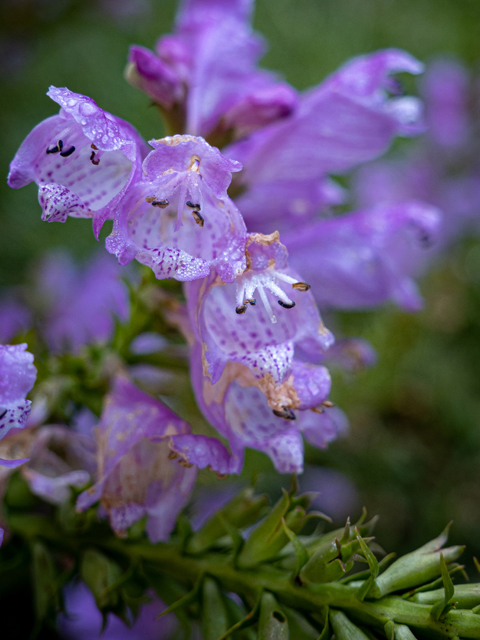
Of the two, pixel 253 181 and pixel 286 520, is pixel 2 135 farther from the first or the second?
pixel 286 520

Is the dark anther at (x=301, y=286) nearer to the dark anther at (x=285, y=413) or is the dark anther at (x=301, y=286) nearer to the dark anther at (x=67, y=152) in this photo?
the dark anther at (x=285, y=413)

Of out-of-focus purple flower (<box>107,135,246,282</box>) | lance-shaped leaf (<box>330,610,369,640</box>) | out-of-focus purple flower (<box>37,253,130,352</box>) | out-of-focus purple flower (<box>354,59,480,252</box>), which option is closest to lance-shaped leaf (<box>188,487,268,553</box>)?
lance-shaped leaf (<box>330,610,369,640</box>)

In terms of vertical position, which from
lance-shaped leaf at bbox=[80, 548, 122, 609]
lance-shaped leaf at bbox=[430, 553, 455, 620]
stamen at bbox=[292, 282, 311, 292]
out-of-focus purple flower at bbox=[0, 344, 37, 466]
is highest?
stamen at bbox=[292, 282, 311, 292]

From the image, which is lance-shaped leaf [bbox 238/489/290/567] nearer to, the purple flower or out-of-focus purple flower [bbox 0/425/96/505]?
the purple flower

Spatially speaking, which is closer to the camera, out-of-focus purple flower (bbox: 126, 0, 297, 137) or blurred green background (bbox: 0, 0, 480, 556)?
out-of-focus purple flower (bbox: 126, 0, 297, 137)

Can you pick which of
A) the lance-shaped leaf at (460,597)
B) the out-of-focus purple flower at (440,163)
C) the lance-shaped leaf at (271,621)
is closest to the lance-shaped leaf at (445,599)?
the lance-shaped leaf at (460,597)

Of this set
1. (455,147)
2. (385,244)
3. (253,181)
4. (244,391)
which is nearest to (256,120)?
(253,181)
